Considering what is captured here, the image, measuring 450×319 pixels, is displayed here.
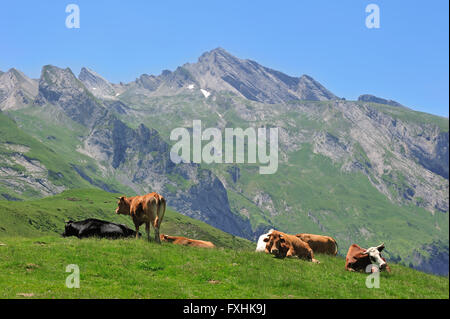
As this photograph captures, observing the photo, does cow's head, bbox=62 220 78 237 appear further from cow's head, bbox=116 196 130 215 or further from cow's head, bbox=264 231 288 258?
cow's head, bbox=264 231 288 258

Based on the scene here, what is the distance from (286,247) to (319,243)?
5.42 meters

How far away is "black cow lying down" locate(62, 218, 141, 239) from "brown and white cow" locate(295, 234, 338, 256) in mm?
14897

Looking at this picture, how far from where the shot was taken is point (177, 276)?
23.5 m

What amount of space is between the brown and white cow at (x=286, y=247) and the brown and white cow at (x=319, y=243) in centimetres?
297

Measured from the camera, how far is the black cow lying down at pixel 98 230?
36.8m

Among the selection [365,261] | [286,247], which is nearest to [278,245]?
[286,247]

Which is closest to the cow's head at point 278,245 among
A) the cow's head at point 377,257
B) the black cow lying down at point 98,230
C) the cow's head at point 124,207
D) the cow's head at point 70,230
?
the cow's head at point 377,257
